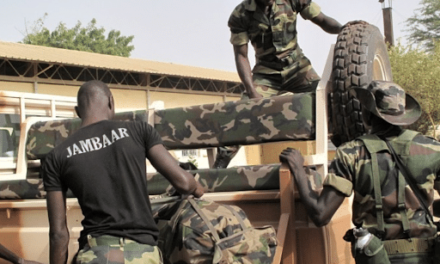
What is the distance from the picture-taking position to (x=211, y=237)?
9.07 feet

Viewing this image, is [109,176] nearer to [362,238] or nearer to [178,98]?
[362,238]

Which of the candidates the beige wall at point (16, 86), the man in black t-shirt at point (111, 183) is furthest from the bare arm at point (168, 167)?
the beige wall at point (16, 86)

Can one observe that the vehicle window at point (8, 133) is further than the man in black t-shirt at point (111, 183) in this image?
Yes

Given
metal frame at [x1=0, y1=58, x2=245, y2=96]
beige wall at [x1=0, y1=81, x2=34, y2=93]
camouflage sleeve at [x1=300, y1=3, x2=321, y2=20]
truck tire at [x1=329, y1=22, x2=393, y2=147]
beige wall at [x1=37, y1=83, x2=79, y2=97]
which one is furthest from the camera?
beige wall at [x1=37, y1=83, x2=79, y2=97]

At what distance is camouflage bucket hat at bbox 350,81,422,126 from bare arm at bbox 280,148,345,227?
0.43 m

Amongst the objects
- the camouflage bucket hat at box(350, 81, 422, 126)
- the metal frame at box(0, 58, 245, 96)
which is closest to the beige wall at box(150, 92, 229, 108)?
the metal frame at box(0, 58, 245, 96)

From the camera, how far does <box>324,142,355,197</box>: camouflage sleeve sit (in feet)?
9.74

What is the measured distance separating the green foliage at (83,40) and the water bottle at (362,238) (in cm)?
4065

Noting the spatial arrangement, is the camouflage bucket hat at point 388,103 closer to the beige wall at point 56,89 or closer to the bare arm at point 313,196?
the bare arm at point 313,196

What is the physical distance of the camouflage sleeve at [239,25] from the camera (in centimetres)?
528

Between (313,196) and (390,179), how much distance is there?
40 centimetres

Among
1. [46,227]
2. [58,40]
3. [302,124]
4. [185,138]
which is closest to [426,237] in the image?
[302,124]

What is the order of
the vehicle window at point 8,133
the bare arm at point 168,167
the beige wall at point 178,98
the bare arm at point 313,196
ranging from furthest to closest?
the beige wall at point 178,98
the vehicle window at point 8,133
the bare arm at point 313,196
the bare arm at point 168,167

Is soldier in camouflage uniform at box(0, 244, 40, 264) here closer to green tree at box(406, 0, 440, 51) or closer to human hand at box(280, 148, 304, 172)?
human hand at box(280, 148, 304, 172)
